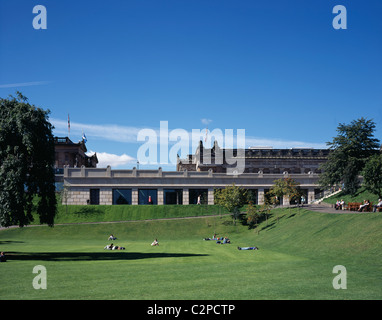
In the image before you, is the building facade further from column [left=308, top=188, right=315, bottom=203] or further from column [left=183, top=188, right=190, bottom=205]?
column [left=308, top=188, right=315, bottom=203]

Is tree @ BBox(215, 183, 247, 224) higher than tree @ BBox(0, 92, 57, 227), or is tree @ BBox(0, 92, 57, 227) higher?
tree @ BBox(0, 92, 57, 227)

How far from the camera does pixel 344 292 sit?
17.6 meters

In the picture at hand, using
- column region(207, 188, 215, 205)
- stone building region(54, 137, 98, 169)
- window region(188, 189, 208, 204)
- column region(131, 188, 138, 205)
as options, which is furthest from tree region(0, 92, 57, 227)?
stone building region(54, 137, 98, 169)

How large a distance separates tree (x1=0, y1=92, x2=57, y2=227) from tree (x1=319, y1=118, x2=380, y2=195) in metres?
54.4

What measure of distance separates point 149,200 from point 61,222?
18254 millimetres

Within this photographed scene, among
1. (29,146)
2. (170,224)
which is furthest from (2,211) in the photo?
(170,224)

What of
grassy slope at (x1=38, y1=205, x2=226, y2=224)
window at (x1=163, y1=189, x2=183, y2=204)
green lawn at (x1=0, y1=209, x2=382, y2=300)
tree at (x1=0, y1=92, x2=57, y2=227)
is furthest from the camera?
window at (x1=163, y1=189, x2=183, y2=204)

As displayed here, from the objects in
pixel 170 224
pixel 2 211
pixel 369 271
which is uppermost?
pixel 2 211

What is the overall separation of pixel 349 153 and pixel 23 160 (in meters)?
60.9

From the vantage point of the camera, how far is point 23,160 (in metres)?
33.5

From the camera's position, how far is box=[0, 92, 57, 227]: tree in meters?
31.7

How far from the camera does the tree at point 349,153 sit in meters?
72.2
